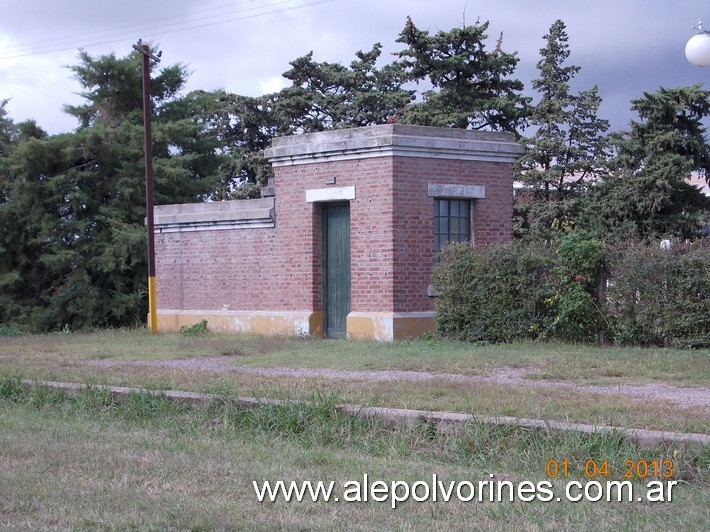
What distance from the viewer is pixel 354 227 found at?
16.9 m

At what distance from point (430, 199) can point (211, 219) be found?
5220mm

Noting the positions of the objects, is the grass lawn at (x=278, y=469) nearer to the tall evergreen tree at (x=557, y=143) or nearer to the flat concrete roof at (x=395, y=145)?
the flat concrete roof at (x=395, y=145)

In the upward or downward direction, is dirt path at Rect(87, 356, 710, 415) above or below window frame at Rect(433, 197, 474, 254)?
below

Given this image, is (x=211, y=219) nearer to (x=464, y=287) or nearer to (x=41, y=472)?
(x=464, y=287)

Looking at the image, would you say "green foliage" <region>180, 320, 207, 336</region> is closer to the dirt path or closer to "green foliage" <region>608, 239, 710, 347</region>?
the dirt path

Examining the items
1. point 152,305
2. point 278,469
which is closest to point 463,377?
point 278,469

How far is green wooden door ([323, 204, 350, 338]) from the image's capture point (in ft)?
57.0

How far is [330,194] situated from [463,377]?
24.2 ft

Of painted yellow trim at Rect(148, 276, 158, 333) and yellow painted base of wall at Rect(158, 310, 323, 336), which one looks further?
painted yellow trim at Rect(148, 276, 158, 333)

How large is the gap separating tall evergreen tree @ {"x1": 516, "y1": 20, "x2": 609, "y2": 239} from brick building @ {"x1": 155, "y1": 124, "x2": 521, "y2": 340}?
11595mm

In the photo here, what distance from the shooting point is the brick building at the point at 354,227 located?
16406mm
